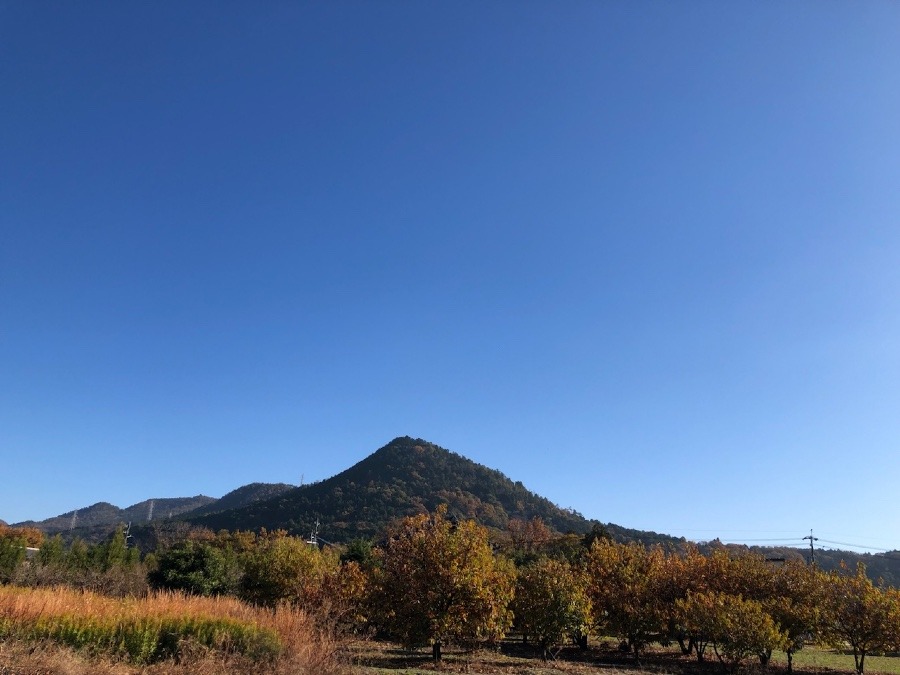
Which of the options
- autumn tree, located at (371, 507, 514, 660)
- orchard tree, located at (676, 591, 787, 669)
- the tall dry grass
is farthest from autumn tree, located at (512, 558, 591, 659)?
the tall dry grass

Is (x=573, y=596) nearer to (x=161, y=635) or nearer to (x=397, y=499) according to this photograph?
(x=161, y=635)

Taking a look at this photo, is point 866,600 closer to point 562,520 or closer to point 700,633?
point 700,633

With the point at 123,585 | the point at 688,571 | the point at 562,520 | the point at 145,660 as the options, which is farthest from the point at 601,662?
the point at 562,520

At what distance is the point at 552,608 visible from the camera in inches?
940

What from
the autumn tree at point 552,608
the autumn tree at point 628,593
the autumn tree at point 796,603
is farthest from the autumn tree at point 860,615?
the autumn tree at point 552,608

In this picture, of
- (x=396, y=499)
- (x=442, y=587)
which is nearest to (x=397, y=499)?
(x=396, y=499)

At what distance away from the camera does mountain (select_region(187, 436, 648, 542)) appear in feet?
387

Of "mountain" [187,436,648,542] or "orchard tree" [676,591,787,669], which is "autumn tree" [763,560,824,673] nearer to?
"orchard tree" [676,591,787,669]

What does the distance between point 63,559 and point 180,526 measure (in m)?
78.4

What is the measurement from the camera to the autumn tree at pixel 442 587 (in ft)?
61.2

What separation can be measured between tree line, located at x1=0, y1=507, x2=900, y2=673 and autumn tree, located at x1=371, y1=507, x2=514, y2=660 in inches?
1.5

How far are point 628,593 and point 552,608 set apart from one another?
5137 mm

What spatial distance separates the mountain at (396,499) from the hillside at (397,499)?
192 millimetres

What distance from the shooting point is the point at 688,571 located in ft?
92.3
